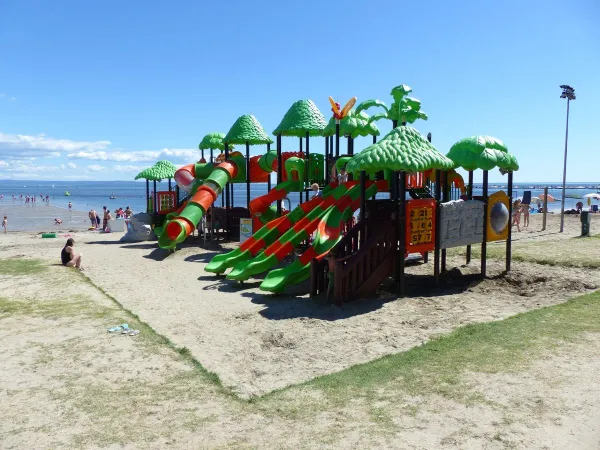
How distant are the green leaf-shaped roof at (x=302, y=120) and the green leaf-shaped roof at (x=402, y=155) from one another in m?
7.30

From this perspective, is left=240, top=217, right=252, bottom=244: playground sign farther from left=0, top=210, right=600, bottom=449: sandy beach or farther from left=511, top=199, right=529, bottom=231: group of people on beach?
left=511, top=199, right=529, bottom=231: group of people on beach

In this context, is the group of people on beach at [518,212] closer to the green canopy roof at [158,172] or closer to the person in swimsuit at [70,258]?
the green canopy roof at [158,172]

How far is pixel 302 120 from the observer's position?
17719mm

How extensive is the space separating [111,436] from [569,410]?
459 centimetres

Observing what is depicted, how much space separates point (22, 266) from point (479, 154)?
43.1 feet

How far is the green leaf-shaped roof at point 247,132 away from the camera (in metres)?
20.2

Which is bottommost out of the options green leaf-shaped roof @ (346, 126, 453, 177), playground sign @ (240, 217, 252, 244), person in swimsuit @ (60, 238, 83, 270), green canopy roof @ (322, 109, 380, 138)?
person in swimsuit @ (60, 238, 83, 270)

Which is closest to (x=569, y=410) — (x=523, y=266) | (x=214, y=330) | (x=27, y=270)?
(x=214, y=330)

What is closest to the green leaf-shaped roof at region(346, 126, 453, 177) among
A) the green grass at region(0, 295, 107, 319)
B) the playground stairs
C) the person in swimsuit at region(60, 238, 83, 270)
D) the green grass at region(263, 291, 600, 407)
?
the playground stairs

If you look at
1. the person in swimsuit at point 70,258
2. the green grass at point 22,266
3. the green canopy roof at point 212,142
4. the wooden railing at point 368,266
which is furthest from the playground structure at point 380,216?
the green canopy roof at point 212,142

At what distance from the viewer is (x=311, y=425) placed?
5023 mm

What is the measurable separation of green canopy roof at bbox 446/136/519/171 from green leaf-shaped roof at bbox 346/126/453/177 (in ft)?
3.44

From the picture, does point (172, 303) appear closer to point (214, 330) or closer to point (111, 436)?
point (214, 330)

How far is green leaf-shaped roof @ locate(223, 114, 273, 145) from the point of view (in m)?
20.2
